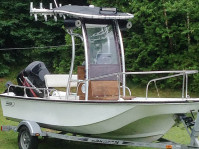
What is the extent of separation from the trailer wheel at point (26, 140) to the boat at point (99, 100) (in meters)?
0.31

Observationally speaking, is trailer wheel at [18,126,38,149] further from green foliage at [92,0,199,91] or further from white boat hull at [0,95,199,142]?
green foliage at [92,0,199,91]

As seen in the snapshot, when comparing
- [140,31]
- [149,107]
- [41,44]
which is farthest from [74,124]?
[41,44]

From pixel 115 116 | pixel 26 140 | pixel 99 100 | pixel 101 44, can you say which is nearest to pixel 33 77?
pixel 26 140

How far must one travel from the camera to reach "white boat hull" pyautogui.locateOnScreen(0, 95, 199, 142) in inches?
243

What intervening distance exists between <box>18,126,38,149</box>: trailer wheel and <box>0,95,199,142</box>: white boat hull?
0.34 meters

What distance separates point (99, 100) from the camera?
6586mm

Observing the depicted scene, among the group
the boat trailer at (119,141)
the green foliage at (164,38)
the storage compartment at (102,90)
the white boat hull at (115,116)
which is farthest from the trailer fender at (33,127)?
the green foliage at (164,38)

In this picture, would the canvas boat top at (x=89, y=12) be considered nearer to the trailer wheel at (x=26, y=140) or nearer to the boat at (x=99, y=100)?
the boat at (x=99, y=100)

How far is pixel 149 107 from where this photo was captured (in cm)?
619

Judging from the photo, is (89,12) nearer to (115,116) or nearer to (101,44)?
(101,44)

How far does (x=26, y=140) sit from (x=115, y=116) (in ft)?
7.17

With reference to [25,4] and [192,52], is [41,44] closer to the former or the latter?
[25,4]

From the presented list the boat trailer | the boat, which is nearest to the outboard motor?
the boat

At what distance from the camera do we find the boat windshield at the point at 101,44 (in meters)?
7.53
